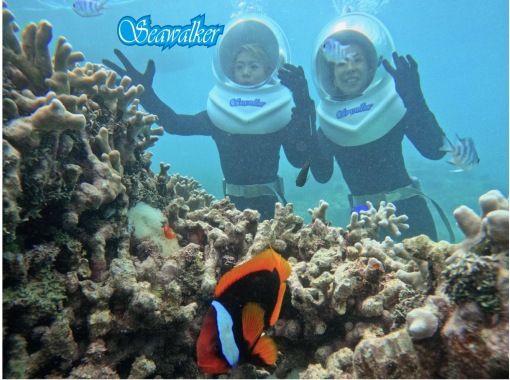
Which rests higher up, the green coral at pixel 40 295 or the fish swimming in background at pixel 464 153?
the fish swimming in background at pixel 464 153

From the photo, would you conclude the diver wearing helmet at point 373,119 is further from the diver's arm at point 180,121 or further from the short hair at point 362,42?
the diver's arm at point 180,121

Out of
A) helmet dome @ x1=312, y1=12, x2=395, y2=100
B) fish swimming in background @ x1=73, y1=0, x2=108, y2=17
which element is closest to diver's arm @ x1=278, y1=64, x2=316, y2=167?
helmet dome @ x1=312, y1=12, x2=395, y2=100

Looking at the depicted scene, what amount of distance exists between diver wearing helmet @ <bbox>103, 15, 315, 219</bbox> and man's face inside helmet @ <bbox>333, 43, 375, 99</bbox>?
987mm

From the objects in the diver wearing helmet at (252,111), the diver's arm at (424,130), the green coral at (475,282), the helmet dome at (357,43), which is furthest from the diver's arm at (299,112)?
the green coral at (475,282)

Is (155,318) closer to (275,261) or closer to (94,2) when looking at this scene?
(275,261)

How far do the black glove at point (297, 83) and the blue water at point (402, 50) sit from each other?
167 inches

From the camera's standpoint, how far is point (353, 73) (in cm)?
625

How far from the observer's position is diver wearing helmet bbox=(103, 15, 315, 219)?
5907 mm

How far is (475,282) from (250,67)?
596 cm

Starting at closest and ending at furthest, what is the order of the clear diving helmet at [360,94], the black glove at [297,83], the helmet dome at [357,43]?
the black glove at [297,83] < the clear diving helmet at [360,94] < the helmet dome at [357,43]

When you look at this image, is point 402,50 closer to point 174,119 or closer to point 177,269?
point 174,119

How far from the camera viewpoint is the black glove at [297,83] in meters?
5.73

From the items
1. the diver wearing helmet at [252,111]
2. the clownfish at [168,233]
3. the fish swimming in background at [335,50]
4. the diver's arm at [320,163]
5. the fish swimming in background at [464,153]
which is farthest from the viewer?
the diver's arm at [320,163]

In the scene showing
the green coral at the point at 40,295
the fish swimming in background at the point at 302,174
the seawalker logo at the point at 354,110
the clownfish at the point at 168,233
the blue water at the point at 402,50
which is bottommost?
the green coral at the point at 40,295
